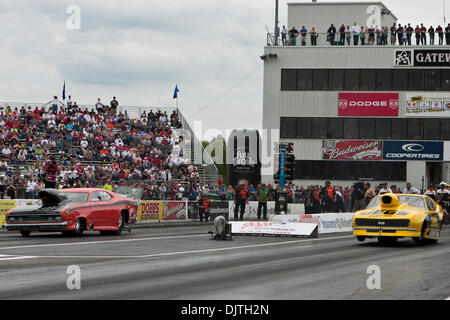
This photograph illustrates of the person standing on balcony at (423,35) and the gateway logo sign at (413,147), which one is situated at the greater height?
the person standing on balcony at (423,35)

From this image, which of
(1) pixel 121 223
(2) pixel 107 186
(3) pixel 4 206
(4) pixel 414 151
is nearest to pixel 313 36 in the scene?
(4) pixel 414 151

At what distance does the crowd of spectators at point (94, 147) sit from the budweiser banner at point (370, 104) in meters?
12.1

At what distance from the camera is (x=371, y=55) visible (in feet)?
169

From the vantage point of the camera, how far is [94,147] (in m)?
40.7

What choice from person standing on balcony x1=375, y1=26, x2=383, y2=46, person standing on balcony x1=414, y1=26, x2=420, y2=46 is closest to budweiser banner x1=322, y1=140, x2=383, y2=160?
person standing on balcony x1=375, y1=26, x2=383, y2=46

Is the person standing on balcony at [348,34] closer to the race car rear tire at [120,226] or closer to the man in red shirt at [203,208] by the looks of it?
the man in red shirt at [203,208]

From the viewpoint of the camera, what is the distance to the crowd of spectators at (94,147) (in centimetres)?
3541

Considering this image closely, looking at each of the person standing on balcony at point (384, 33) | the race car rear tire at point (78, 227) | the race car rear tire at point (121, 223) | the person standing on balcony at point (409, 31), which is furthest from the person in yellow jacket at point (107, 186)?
the person standing on balcony at point (409, 31)

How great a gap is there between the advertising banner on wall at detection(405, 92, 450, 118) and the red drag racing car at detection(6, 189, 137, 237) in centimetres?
3257

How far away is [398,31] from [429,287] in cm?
4084

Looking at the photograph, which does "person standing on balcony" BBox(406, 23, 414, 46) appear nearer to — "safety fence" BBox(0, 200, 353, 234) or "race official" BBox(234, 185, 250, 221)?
"safety fence" BBox(0, 200, 353, 234)

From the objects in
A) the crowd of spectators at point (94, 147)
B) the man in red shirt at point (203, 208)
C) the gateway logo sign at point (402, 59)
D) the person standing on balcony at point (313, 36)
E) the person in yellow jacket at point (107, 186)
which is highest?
the person standing on balcony at point (313, 36)

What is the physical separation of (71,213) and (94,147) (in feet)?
65.5
